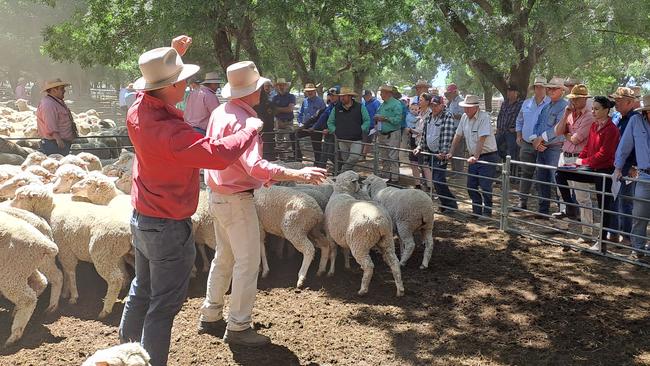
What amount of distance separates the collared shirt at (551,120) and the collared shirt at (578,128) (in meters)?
0.68

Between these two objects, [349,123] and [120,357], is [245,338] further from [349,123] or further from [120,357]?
[349,123]

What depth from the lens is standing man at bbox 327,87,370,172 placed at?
10422mm

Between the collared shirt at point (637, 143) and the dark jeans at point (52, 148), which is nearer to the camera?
the collared shirt at point (637, 143)

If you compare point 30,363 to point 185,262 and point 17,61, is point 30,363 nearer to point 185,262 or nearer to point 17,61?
point 185,262

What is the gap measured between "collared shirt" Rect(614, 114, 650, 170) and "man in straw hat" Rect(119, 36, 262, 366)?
458 cm

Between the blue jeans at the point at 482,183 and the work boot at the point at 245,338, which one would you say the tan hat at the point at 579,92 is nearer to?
the blue jeans at the point at 482,183

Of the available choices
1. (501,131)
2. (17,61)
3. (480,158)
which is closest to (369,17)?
(501,131)

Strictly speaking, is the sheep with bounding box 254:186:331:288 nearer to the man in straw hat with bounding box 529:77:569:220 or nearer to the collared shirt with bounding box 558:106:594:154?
the collared shirt with bounding box 558:106:594:154

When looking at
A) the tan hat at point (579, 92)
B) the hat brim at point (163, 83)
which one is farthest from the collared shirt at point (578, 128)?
the hat brim at point (163, 83)

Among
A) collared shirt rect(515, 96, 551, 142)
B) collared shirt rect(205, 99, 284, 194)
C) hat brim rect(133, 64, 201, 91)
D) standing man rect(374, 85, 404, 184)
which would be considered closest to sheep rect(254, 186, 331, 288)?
collared shirt rect(205, 99, 284, 194)

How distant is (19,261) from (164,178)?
Result: 227cm

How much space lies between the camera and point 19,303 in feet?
15.8

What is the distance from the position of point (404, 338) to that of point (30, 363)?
9.21 feet

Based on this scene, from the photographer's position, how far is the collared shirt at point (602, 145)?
6695 mm
